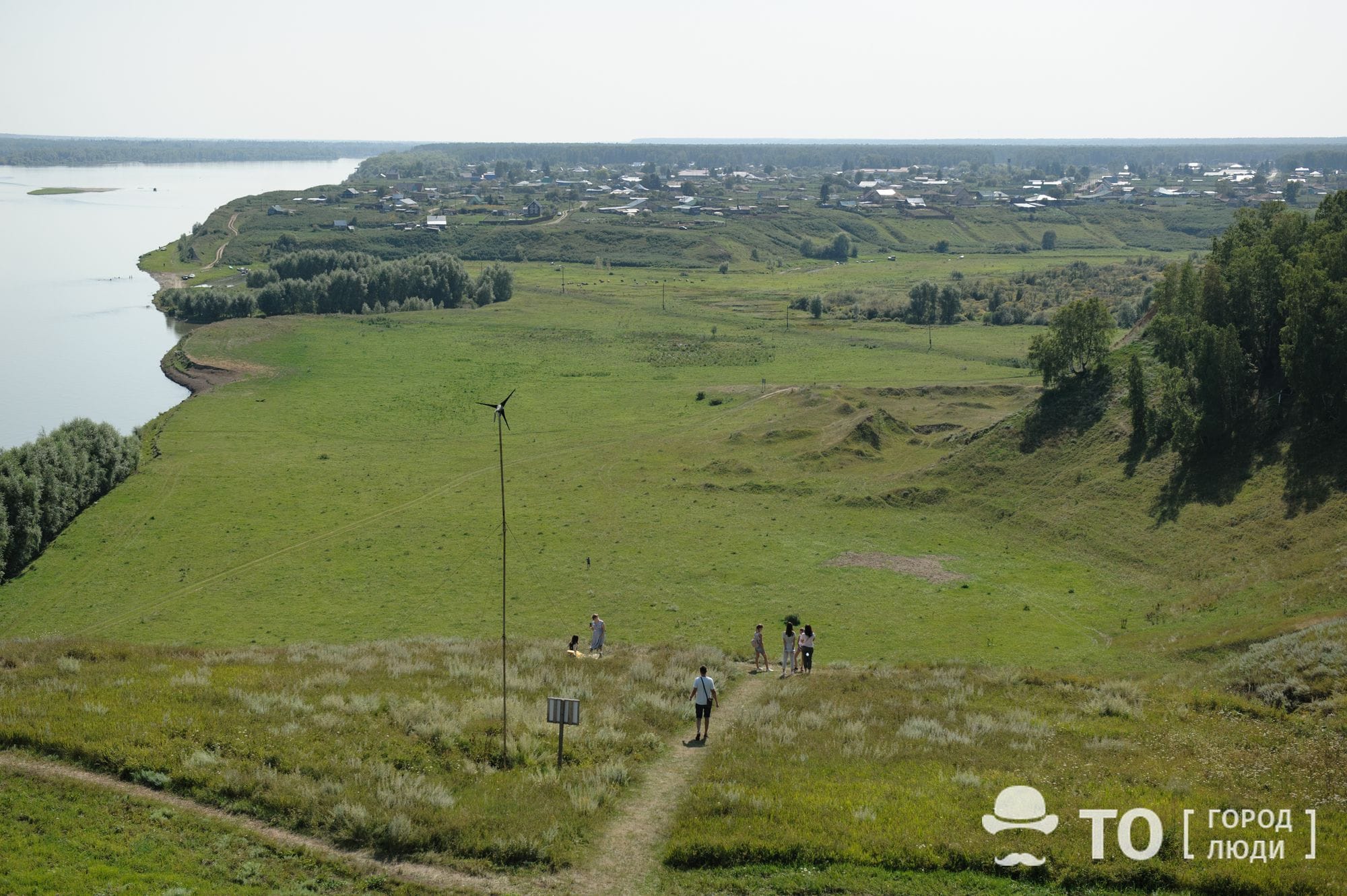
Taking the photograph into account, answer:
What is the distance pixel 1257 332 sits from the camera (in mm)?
50938

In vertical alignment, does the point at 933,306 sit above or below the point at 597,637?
above

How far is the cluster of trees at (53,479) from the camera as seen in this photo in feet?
158

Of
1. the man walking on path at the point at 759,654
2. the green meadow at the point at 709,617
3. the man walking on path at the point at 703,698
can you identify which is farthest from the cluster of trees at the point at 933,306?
the man walking on path at the point at 703,698

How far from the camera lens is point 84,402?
284 feet

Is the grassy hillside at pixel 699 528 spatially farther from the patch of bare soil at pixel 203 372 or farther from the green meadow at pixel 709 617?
the patch of bare soil at pixel 203 372

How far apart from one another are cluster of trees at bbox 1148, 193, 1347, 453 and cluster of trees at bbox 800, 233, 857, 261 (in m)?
140

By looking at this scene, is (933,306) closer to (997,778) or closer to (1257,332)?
(1257,332)

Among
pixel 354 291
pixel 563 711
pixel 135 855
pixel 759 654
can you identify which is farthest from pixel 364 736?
pixel 354 291

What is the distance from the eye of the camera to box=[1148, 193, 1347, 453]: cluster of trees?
4481 centimetres

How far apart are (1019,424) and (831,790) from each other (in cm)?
4056

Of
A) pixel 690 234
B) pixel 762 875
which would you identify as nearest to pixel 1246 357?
pixel 762 875
